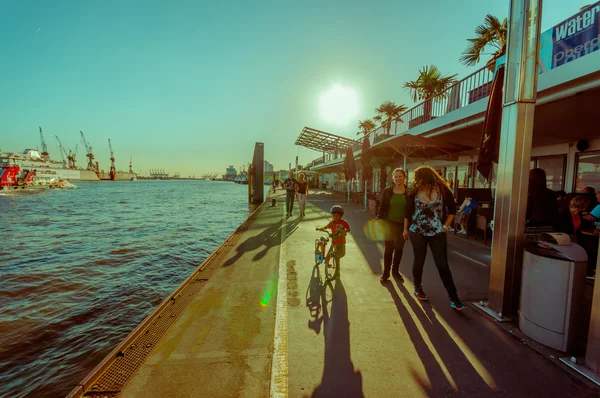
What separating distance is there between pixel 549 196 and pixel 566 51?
388cm

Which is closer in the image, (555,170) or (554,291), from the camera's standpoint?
(554,291)

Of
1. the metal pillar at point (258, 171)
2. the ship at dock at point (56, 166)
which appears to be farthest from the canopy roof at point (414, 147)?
the ship at dock at point (56, 166)

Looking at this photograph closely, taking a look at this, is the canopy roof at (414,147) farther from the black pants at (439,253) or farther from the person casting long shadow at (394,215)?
the black pants at (439,253)

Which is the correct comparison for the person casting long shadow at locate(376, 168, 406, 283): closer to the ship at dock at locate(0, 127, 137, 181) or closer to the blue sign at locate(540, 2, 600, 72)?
the blue sign at locate(540, 2, 600, 72)

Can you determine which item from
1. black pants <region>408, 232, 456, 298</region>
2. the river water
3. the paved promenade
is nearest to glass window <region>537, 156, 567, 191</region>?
the paved promenade

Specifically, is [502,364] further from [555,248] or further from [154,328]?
[154,328]

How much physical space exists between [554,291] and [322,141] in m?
32.1

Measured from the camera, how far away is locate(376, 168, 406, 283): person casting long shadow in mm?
4445

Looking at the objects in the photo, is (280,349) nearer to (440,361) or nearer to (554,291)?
(440,361)

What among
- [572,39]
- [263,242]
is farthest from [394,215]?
[572,39]

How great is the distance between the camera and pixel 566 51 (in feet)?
19.0

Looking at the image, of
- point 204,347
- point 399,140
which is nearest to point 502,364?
point 204,347

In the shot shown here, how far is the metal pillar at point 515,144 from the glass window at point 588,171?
24.6ft

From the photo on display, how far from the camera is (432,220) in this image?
12.1ft
